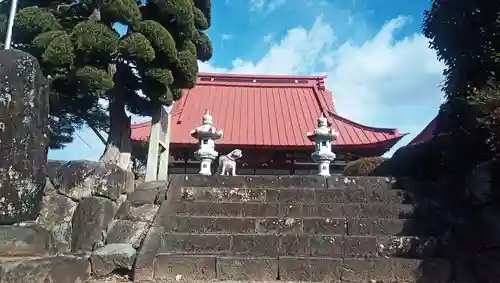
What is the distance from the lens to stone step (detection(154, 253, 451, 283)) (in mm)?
3852

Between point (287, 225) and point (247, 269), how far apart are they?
2.79 ft

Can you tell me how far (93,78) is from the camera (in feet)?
18.2

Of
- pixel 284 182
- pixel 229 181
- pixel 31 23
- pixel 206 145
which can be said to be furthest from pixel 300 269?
pixel 31 23

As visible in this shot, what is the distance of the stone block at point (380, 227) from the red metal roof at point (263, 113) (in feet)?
18.7

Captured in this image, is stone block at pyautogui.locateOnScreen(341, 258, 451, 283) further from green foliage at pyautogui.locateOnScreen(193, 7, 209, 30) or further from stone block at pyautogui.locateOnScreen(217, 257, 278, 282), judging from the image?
green foliage at pyautogui.locateOnScreen(193, 7, 209, 30)

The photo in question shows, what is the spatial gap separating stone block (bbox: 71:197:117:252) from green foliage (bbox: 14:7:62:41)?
115 inches

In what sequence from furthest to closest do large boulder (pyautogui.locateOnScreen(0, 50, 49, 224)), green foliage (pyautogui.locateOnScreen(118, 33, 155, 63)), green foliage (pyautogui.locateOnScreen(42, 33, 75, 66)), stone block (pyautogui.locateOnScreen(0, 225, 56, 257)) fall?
green foliage (pyautogui.locateOnScreen(118, 33, 155, 63))
green foliage (pyautogui.locateOnScreen(42, 33, 75, 66))
large boulder (pyautogui.locateOnScreen(0, 50, 49, 224))
stone block (pyautogui.locateOnScreen(0, 225, 56, 257))

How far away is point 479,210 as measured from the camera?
432 cm

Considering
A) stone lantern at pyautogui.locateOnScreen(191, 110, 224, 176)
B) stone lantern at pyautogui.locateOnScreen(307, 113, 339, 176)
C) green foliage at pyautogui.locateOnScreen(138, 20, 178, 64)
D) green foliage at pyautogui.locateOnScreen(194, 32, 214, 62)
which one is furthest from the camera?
green foliage at pyautogui.locateOnScreen(194, 32, 214, 62)

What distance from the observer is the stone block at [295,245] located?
416cm

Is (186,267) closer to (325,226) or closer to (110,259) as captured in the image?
(110,259)

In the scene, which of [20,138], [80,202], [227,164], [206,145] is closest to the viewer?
[20,138]

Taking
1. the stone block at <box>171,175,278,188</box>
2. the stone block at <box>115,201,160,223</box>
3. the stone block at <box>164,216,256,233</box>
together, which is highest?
the stone block at <box>171,175,278,188</box>

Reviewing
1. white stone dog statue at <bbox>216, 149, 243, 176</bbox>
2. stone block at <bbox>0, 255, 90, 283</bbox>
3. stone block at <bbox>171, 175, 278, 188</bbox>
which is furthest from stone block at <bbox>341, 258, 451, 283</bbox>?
white stone dog statue at <bbox>216, 149, 243, 176</bbox>
